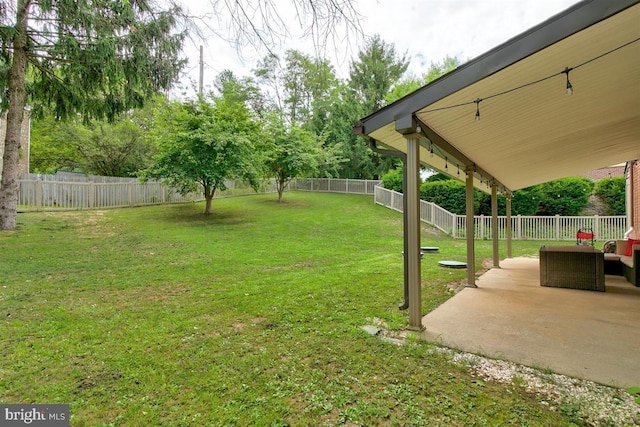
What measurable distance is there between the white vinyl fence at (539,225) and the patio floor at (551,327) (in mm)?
6725

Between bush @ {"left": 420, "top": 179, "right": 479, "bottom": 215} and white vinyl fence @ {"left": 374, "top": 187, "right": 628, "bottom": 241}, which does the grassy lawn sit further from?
bush @ {"left": 420, "top": 179, "right": 479, "bottom": 215}

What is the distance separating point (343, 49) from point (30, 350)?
3670 mm

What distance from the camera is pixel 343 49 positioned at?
2.55 meters

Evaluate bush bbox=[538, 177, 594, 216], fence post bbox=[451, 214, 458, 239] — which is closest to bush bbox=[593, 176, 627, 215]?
bush bbox=[538, 177, 594, 216]

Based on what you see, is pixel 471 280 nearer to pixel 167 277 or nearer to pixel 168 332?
pixel 168 332

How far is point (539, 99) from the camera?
10.4 ft

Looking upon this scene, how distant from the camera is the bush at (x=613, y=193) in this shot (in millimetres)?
12672

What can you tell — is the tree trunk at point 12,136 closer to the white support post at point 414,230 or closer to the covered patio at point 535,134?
the covered patio at point 535,134

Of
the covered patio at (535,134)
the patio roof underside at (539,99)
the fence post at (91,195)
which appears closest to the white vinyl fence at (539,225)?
the patio roof underside at (539,99)

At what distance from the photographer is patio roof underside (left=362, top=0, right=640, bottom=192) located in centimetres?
218

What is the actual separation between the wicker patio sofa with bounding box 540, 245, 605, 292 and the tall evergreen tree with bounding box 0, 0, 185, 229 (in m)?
6.28

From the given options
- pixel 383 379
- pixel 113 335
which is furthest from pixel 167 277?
pixel 383 379

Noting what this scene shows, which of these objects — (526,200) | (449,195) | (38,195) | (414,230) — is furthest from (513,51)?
(38,195)

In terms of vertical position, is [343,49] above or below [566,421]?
above
